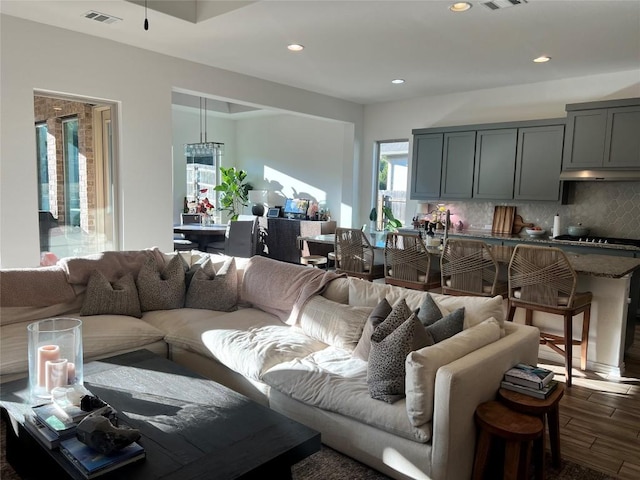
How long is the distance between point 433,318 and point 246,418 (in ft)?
3.72

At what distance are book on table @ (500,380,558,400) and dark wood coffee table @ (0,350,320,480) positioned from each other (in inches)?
38.1

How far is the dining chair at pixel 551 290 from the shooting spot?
3.33 metres

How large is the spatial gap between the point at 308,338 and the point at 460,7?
2.73 meters

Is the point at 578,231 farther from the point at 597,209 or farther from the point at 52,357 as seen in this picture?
the point at 52,357

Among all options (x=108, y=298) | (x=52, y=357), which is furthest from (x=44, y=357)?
(x=108, y=298)

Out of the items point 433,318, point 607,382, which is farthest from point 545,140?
point 433,318

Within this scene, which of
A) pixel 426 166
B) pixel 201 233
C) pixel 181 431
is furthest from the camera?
pixel 201 233

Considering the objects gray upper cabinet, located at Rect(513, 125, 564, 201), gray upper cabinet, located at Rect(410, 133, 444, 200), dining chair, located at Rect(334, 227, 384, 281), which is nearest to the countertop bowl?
gray upper cabinet, located at Rect(513, 125, 564, 201)

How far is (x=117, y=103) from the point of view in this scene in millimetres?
4875

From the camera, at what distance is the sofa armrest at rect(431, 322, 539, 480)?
1949 mm

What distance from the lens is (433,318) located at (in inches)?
101

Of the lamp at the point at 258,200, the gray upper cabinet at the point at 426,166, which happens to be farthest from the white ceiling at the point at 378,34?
the lamp at the point at 258,200

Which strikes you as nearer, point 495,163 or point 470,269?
point 470,269

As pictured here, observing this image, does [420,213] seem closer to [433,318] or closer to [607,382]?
[607,382]
